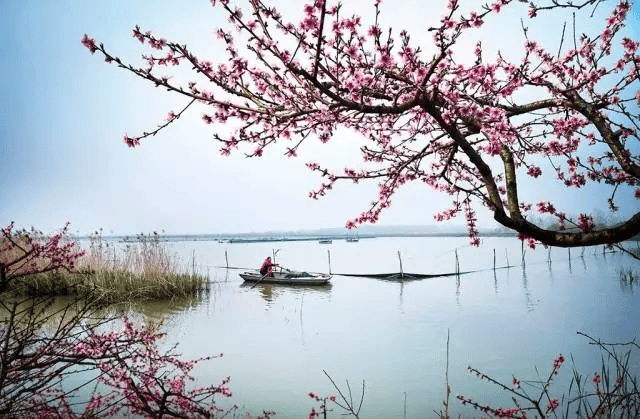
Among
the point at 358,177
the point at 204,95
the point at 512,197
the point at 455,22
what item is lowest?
the point at 512,197

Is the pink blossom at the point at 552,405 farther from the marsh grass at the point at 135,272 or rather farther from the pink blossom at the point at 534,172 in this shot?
the marsh grass at the point at 135,272

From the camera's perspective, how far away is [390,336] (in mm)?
16391

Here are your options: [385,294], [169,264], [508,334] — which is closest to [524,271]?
[385,294]

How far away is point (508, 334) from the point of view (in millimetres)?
16641

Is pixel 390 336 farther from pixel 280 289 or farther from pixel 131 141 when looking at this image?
pixel 131 141

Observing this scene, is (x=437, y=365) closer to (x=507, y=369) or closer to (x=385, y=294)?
(x=507, y=369)

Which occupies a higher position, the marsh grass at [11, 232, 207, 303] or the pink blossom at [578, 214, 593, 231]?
the pink blossom at [578, 214, 593, 231]

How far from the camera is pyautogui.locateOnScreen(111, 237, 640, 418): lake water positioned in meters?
10.4

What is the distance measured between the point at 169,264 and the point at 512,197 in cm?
1931

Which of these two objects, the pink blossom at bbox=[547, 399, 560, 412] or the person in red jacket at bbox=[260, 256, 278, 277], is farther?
the person in red jacket at bbox=[260, 256, 278, 277]

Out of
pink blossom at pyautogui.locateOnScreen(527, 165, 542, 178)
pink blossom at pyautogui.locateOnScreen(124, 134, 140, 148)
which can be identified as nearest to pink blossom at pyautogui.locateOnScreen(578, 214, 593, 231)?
pink blossom at pyautogui.locateOnScreen(527, 165, 542, 178)

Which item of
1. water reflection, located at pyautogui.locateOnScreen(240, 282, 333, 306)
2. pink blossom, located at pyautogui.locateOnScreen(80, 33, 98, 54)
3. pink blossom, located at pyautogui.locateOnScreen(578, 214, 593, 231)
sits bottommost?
water reflection, located at pyautogui.locateOnScreen(240, 282, 333, 306)

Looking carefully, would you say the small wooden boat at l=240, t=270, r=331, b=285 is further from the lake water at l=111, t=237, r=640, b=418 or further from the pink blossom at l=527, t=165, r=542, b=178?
the pink blossom at l=527, t=165, r=542, b=178

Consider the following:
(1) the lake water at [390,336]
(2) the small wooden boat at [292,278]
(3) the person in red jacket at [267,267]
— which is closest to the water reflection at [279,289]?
(1) the lake water at [390,336]
